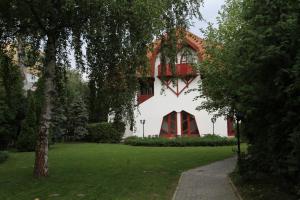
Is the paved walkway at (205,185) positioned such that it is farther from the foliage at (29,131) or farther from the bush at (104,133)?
the bush at (104,133)

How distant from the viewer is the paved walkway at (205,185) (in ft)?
40.8

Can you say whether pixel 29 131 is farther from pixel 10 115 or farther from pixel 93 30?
pixel 93 30

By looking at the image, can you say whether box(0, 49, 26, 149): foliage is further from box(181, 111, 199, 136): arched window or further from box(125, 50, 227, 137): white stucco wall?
box(181, 111, 199, 136): arched window

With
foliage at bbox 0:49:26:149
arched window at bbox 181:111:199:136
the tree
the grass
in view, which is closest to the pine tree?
arched window at bbox 181:111:199:136

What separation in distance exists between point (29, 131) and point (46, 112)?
19.8 meters

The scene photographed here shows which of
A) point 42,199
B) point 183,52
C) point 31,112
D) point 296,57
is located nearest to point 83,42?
point 183,52

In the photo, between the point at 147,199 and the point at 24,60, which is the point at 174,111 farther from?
the point at 147,199

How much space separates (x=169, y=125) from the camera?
52.9 meters

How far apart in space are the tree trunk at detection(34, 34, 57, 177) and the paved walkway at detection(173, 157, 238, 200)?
4560 millimetres

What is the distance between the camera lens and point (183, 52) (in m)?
16.5

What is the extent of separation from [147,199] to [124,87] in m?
3.91

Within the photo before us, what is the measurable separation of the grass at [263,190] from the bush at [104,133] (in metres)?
36.6

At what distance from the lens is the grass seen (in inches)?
410

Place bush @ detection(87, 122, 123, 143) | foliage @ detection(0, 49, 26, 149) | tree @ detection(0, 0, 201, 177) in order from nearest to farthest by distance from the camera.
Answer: tree @ detection(0, 0, 201, 177) → foliage @ detection(0, 49, 26, 149) → bush @ detection(87, 122, 123, 143)
